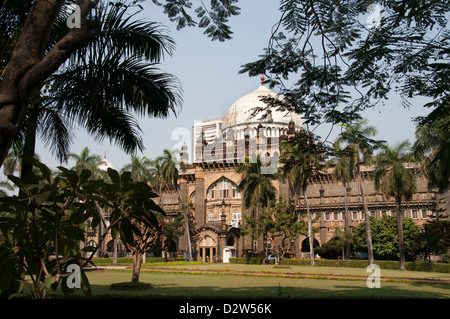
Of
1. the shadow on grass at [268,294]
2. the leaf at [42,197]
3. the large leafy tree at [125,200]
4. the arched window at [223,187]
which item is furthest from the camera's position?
the arched window at [223,187]

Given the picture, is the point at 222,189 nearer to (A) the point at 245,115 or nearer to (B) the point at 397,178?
(A) the point at 245,115

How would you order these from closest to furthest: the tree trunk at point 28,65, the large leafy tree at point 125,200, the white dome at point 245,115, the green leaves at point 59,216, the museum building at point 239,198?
the tree trunk at point 28,65 → the green leaves at point 59,216 → the large leafy tree at point 125,200 → the museum building at point 239,198 → the white dome at point 245,115

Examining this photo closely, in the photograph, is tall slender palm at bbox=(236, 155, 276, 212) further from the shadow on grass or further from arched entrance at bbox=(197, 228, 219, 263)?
the shadow on grass

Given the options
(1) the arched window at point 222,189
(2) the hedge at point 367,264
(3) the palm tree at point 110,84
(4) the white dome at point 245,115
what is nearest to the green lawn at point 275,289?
(3) the palm tree at point 110,84

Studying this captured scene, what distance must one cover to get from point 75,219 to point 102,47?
14.8 feet

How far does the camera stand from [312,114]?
8.68 metres

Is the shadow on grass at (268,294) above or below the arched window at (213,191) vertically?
below

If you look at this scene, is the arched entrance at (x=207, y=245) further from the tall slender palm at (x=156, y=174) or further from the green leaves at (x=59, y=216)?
the green leaves at (x=59, y=216)

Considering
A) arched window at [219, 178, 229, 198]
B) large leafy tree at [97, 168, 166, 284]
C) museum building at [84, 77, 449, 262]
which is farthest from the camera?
arched window at [219, 178, 229, 198]

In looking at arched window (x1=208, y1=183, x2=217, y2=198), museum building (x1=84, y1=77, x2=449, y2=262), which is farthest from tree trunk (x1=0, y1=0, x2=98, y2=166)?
arched window (x1=208, y1=183, x2=217, y2=198)

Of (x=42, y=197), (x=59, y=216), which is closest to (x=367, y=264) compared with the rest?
(x=59, y=216)

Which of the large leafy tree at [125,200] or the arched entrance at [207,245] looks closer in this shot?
the large leafy tree at [125,200]

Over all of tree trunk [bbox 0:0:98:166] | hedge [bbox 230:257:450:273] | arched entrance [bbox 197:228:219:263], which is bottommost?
hedge [bbox 230:257:450:273]
